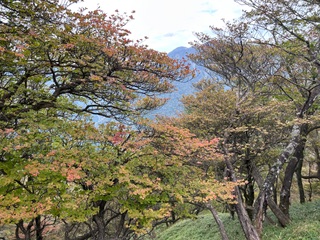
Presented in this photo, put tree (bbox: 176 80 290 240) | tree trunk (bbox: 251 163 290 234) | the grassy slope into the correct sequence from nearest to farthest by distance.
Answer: the grassy slope → tree trunk (bbox: 251 163 290 234) → tree (bbox: 176 80 290 240)

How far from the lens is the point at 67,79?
223 inches

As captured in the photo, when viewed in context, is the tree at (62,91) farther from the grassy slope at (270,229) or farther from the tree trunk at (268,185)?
the grassy slope at (270,229)

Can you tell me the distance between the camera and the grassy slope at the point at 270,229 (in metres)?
7.96

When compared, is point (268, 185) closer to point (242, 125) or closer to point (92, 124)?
point (242, 125)

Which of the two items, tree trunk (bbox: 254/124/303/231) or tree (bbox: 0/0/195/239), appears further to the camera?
tree trunk (bbox: 254/124/303/231)

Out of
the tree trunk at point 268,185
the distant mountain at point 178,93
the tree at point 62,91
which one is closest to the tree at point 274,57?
the tree trunk at point 268,185

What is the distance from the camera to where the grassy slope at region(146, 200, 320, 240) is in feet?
26.1

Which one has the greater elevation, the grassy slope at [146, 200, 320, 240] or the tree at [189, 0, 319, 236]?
the tree at [189, 0, 319, 236]

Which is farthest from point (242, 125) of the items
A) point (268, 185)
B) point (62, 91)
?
point (62, 91)

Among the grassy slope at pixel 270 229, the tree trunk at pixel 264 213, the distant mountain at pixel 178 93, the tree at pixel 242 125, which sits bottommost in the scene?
the grassy slope at pixel 270 229

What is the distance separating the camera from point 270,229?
32.0 ft

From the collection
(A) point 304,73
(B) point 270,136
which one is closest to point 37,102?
(B) point 270,136

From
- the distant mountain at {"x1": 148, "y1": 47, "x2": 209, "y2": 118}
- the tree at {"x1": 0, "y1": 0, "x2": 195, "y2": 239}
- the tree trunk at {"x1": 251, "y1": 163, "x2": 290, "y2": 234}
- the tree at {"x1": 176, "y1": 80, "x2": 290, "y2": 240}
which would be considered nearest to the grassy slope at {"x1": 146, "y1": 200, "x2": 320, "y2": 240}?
the tree trunk at {"x1": 251, "y1": 163, "x2": 290, "y2": 234}

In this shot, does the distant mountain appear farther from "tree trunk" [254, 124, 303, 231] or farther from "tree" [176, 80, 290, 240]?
"tree trunk" [254, 124, 303, 231]
